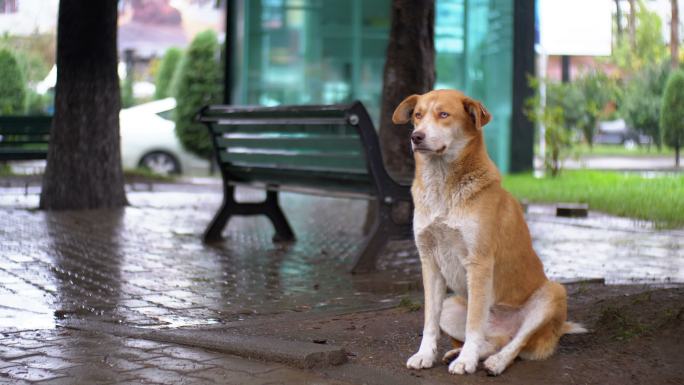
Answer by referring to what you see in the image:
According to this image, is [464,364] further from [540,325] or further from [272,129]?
[272,129]

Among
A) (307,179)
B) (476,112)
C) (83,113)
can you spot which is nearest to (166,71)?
(83,113)

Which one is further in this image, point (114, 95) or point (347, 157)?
point (114, 95)

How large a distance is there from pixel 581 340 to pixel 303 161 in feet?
13.1

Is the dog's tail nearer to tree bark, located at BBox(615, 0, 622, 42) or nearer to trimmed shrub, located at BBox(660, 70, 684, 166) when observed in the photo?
trimmed shrub, located at BBox(660, 70, 684, 166)

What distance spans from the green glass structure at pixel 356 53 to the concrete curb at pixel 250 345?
1286cm

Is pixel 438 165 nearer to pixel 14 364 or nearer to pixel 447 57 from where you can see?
pixel 14 364

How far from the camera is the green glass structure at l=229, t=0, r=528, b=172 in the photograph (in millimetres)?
18094

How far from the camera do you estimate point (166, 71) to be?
85.5 feet

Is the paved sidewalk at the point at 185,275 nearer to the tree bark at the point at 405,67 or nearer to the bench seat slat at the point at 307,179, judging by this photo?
the bench seat slat at the point at 307,179

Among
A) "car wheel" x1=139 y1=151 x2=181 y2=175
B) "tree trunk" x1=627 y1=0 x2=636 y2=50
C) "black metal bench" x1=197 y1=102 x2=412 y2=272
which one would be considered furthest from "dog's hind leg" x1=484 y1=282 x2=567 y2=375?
"car wheel" x1=139 y1=151 x2=181 y2=175

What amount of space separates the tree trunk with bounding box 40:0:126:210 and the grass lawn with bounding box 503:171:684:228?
18.7 ft

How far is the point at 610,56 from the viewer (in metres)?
14.2

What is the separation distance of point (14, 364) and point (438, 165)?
207 cm

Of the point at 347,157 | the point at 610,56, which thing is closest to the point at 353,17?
the point at 610,56
